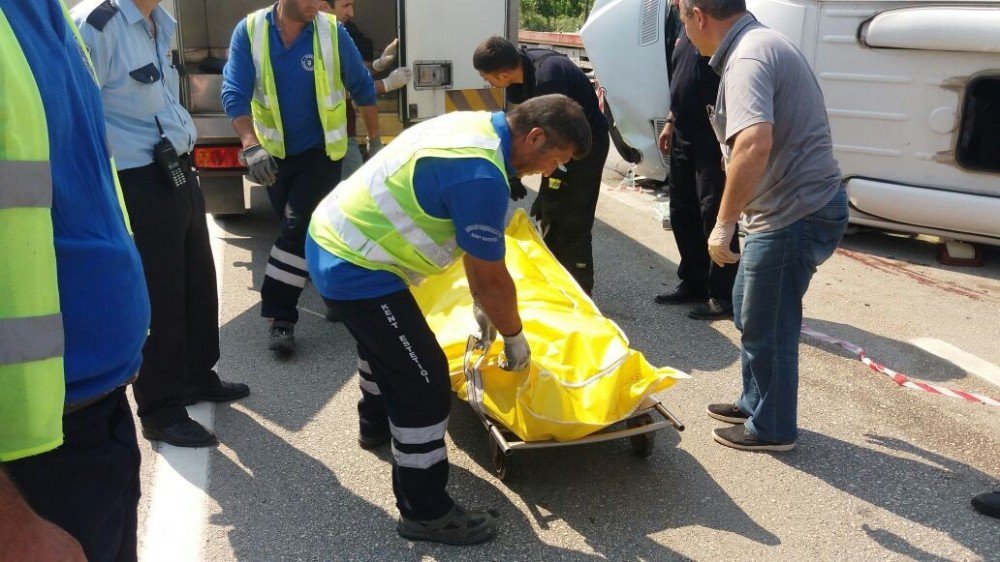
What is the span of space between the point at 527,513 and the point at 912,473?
1619 mm

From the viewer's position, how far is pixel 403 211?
2.78 metres

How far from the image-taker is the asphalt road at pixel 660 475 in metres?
3.03

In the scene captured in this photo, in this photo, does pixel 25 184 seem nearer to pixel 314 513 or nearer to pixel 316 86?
pixel 314 513

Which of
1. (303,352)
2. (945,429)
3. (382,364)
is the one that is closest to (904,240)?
(945,429)

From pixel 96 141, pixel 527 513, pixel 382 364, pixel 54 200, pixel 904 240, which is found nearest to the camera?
pixel 54 200

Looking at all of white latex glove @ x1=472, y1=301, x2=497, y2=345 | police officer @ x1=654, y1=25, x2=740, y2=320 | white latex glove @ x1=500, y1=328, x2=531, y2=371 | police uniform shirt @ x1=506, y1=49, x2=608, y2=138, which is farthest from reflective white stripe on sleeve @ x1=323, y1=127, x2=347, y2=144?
white latex glove @ x1=500, y1=328, x2=531, y2=371

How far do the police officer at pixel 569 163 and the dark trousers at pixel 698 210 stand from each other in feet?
1.97

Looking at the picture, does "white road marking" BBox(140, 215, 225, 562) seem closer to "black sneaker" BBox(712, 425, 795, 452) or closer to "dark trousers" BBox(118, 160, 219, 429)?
"dark trousers" BBox(118, 160, 219, 429)

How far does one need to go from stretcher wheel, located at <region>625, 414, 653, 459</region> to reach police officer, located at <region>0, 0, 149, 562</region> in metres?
2.05

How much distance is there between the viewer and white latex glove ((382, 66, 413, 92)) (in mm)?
5859

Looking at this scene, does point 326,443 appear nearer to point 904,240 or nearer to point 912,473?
point 912,473

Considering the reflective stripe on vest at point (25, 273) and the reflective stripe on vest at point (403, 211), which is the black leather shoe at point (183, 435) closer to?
the reflective stripe on vest at point (403, 211)

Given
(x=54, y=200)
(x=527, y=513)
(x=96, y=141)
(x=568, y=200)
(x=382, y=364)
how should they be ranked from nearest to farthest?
1. (x=54, y=200)
2. (x=96, y=141)
3. (x=382, y=364)
4. (x=527, y=513)
5. (x=568, y=200)

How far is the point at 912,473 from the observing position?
353cm
